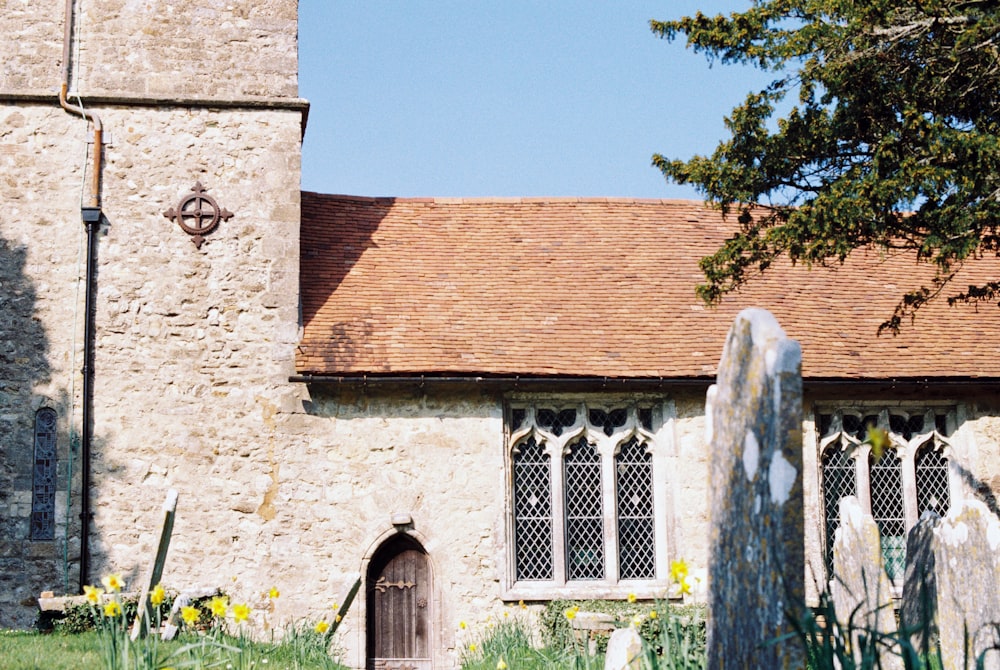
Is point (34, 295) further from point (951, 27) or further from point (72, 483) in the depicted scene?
point (951, 27)

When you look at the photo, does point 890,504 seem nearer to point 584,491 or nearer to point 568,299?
point 584,491

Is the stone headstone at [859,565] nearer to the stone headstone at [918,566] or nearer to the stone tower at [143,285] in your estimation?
the stone headstone at [918,566]

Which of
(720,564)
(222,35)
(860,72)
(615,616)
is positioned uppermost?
(222,35)

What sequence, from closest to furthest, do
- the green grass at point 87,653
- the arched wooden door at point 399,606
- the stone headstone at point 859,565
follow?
the stone headstone at point 859,565, the green grass at point 87,653, the arched wooden door at point 399,606

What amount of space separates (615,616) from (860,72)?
215 inches

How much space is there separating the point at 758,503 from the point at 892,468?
10771 mm

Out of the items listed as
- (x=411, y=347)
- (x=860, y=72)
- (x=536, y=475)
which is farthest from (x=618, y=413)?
(x=860, y=72)

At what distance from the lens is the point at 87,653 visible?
7.59 m

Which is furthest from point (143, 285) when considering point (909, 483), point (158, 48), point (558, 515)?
point (909, 483)

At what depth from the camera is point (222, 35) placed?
44.3 ft

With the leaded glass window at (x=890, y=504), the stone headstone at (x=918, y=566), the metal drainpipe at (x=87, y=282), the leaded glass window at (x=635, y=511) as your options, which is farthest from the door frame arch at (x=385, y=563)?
the stone headstone at (x=918, y=566)

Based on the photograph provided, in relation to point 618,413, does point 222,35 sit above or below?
above

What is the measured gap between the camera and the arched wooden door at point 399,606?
12445 mm

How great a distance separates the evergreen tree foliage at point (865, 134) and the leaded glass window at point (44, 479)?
726cm
